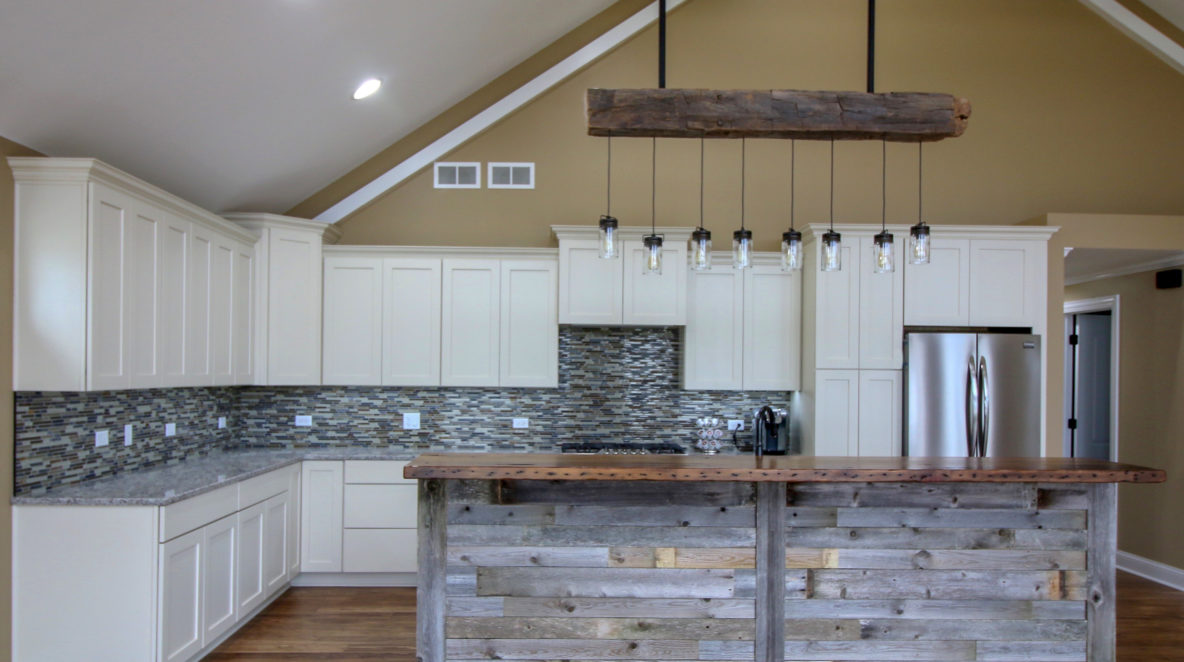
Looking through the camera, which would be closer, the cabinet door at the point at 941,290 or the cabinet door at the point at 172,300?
the cabinet door at the point at 172,300

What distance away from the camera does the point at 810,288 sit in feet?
15.5

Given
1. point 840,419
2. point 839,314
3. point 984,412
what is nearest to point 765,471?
point 840,419

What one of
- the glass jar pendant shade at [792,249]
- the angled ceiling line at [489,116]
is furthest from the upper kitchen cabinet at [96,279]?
the glass jar pendant shade at [792,249]

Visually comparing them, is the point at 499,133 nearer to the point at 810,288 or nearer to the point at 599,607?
the point at 810,288

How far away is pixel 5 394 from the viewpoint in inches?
118

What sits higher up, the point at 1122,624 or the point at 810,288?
the point at 810,288

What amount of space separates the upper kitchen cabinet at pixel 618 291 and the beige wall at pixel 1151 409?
11.7ft

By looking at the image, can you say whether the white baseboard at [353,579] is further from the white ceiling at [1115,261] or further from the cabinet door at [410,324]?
the white ceiling at [1115,261]

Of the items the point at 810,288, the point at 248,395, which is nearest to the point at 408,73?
the point at 248,395

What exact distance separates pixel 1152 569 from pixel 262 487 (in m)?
6.12

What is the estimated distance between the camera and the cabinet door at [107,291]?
3051 mm

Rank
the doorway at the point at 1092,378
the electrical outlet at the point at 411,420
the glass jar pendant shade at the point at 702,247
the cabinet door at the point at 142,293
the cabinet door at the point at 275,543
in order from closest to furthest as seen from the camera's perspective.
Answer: the glass jar pendant shade at the point at 702,247 → the cabinet door at the point at 142,293 → the cabinet door at the point at 275,543 → the electrical outlet at the point at 411,420 → the doorway at the point at 1092,378

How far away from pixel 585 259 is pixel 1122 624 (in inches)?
155

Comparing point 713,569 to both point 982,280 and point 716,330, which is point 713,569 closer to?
point 716,330
